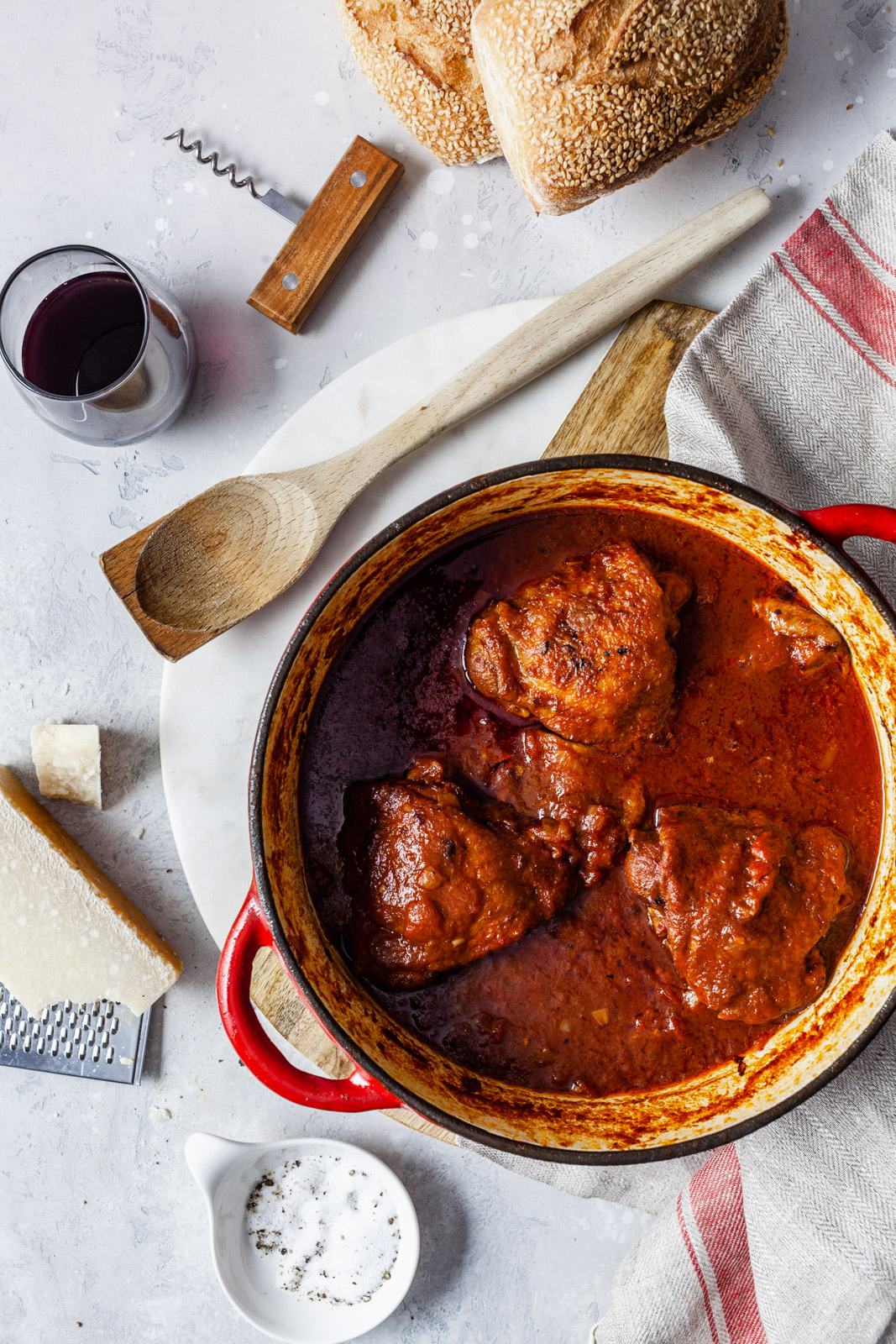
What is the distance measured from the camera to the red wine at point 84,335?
96.5 inches

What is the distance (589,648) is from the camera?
2107mm

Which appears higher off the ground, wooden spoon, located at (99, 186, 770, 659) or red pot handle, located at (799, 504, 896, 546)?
red pot handle, located at (799, 504, 896, 546)

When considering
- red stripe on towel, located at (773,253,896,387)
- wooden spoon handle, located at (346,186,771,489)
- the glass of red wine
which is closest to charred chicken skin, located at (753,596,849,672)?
red stripe on towel, located at (773,253,896,387)

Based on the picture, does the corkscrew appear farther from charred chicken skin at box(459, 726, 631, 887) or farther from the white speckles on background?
charred chicken skin at box(459, 726, 631, 887)

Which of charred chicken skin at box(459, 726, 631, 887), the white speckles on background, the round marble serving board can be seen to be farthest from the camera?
the white speckles on background

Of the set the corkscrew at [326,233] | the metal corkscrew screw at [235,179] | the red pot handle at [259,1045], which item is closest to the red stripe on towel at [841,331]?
the corkscrew at [326,233]

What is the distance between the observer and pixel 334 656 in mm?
2199

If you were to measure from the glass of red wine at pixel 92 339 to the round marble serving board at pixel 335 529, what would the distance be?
0.30 metres

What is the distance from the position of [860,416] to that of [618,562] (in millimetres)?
722

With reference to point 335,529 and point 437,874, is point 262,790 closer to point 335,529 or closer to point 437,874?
point 437,874

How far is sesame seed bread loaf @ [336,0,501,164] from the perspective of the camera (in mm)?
2215

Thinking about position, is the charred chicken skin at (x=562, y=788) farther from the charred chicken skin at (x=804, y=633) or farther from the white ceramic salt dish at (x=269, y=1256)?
the white ceramic salt dish at (x=269, y=1256)

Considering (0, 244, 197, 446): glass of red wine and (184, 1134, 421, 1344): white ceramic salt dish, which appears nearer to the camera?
(0, 244, 197, 446): glass of red wine

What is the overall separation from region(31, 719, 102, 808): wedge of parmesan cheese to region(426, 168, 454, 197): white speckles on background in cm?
161
